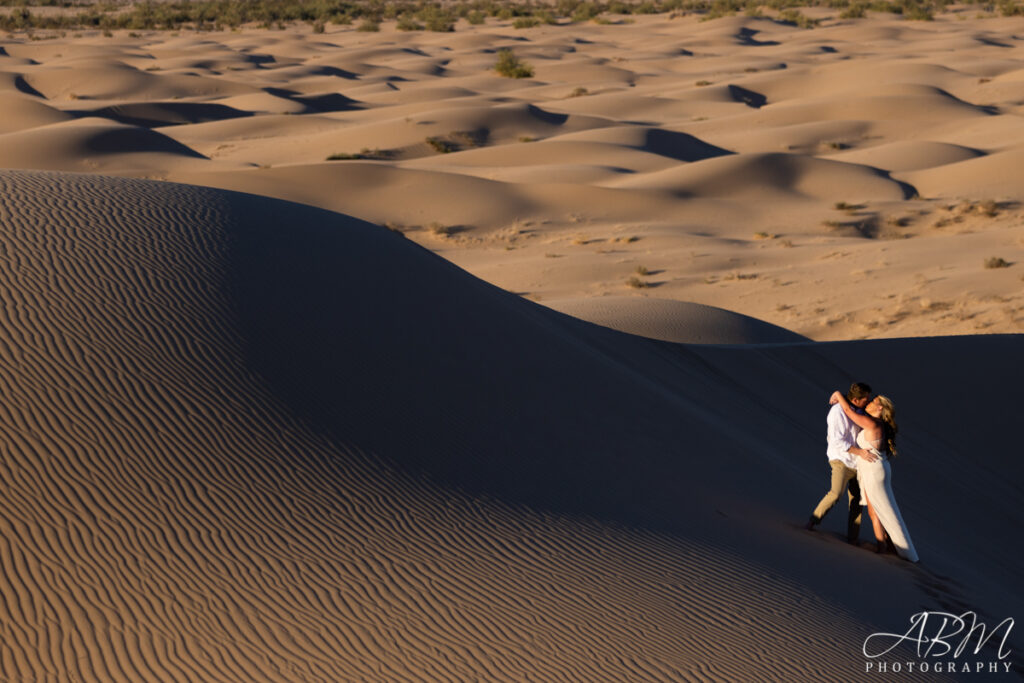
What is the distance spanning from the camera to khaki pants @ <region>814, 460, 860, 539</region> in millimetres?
6961

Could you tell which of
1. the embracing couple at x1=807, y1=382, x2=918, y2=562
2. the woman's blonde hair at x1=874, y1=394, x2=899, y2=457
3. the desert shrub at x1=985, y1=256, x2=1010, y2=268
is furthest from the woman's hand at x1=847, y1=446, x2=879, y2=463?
the desert shrub at x1=985, y1=256, x2=1010, y2=268

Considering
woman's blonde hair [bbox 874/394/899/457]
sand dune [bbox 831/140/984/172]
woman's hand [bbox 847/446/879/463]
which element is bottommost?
sand dune [bbox 831/140/984/172]

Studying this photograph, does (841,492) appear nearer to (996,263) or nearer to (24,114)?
(996,263)

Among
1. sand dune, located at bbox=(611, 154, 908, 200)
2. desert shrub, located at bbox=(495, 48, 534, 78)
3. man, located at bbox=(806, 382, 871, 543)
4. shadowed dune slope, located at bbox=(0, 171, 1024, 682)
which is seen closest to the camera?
shadowed dune slope, located at bbox=(0, 171, 1024, 682)

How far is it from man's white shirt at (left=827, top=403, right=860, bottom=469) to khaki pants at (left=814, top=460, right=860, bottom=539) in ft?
0.20

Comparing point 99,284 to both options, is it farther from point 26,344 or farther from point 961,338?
point 961,338

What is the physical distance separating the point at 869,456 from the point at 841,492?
1.31 feet

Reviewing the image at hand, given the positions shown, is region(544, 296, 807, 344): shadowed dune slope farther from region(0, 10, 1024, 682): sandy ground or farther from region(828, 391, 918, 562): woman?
region(828, 391, 918, 562): woman

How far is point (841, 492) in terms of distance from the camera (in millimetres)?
7031

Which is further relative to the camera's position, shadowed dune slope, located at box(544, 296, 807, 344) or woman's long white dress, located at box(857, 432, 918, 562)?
shadowed dune slope, located at box(544, 296, 807, 344)

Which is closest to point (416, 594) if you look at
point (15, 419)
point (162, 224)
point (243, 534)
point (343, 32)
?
point (243, 534)

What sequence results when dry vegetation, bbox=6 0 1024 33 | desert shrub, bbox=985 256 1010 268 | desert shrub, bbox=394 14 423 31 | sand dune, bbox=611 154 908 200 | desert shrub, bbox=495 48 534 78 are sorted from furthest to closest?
1. dry vegetation, bbox=6 0 1024 33
2. desert shrub, bbox=394 14 423 31
3. desert shrub, bbox=495 48 534 78
4. sand dune, bbox=611 154 908 200
5. desert shrub, bbox=985 256 1010 268

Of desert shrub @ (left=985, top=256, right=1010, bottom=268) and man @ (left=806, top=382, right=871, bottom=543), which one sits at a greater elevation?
man @ (left=806, top=382, right=871, bottom=543)

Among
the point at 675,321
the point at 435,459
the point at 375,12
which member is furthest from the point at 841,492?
the point at 375,12
